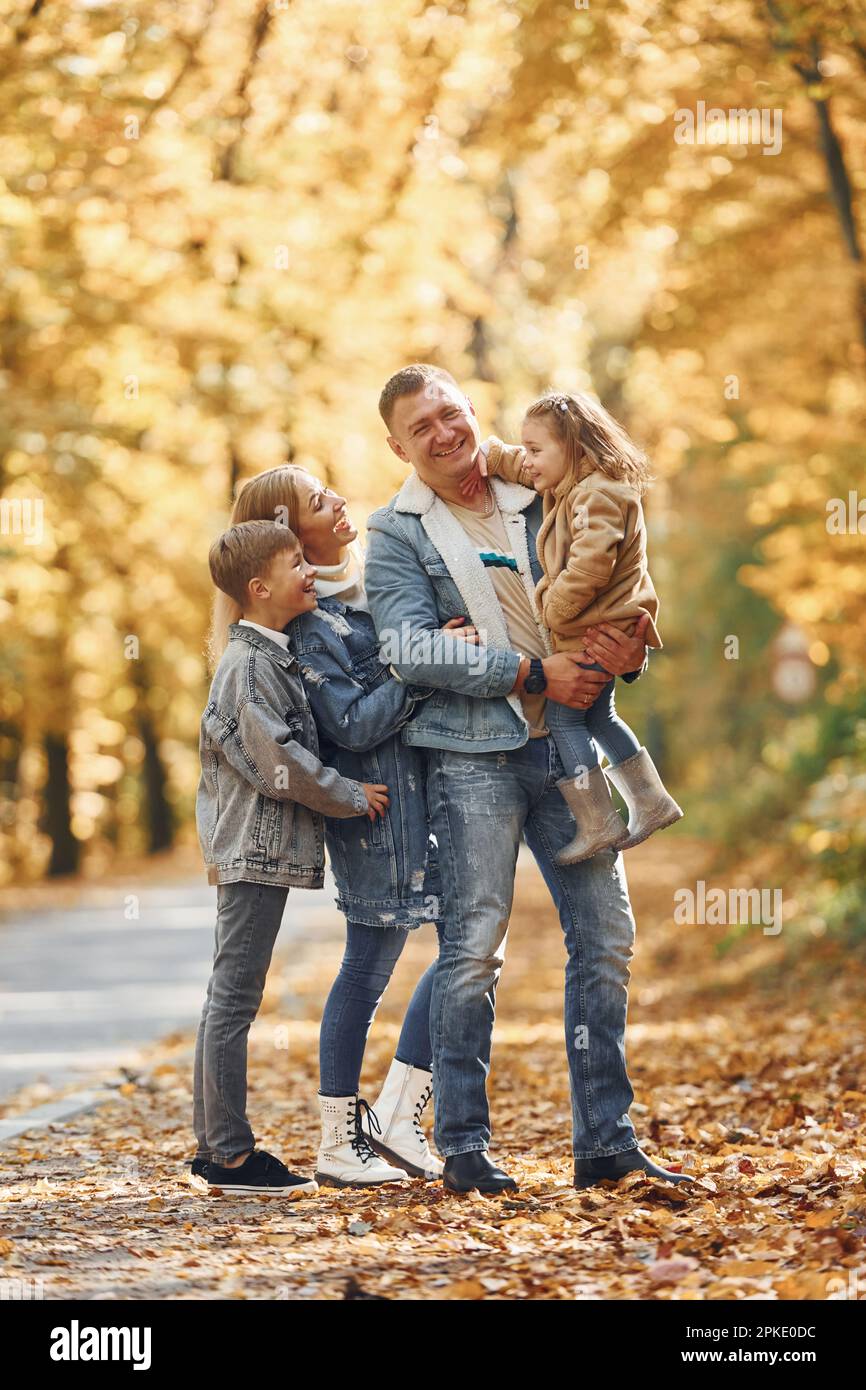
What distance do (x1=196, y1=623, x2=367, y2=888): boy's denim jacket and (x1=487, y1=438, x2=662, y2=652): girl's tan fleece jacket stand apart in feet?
2.49

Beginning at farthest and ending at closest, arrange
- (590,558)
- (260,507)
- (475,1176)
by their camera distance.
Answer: (260,507), (475,1176), (590,558)

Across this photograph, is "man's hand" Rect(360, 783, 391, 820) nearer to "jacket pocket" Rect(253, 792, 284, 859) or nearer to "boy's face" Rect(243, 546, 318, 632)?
"jacket pocket" Rect(253, 792, 284, 859)

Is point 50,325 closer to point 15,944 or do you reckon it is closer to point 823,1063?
point 15,944

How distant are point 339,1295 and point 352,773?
1645 mm

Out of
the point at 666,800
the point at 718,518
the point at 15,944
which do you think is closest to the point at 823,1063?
the point at 666,800

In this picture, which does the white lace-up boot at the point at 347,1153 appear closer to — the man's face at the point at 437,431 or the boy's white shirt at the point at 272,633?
the boy's white shirt at the point at 272,633

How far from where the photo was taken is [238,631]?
16.9 feet

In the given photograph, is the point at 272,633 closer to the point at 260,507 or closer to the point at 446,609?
the point at 260,507

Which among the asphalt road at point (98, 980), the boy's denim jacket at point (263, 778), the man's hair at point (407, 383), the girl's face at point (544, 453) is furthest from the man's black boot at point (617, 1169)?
the asphalt road at point (98, 980)

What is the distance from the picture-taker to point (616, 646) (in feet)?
15.5

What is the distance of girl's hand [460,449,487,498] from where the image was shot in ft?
16.4

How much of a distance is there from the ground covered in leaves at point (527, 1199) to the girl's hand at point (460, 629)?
4.99ft

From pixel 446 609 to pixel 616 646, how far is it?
1.72ft

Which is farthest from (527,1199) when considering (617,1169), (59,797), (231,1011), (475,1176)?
(59,797)
